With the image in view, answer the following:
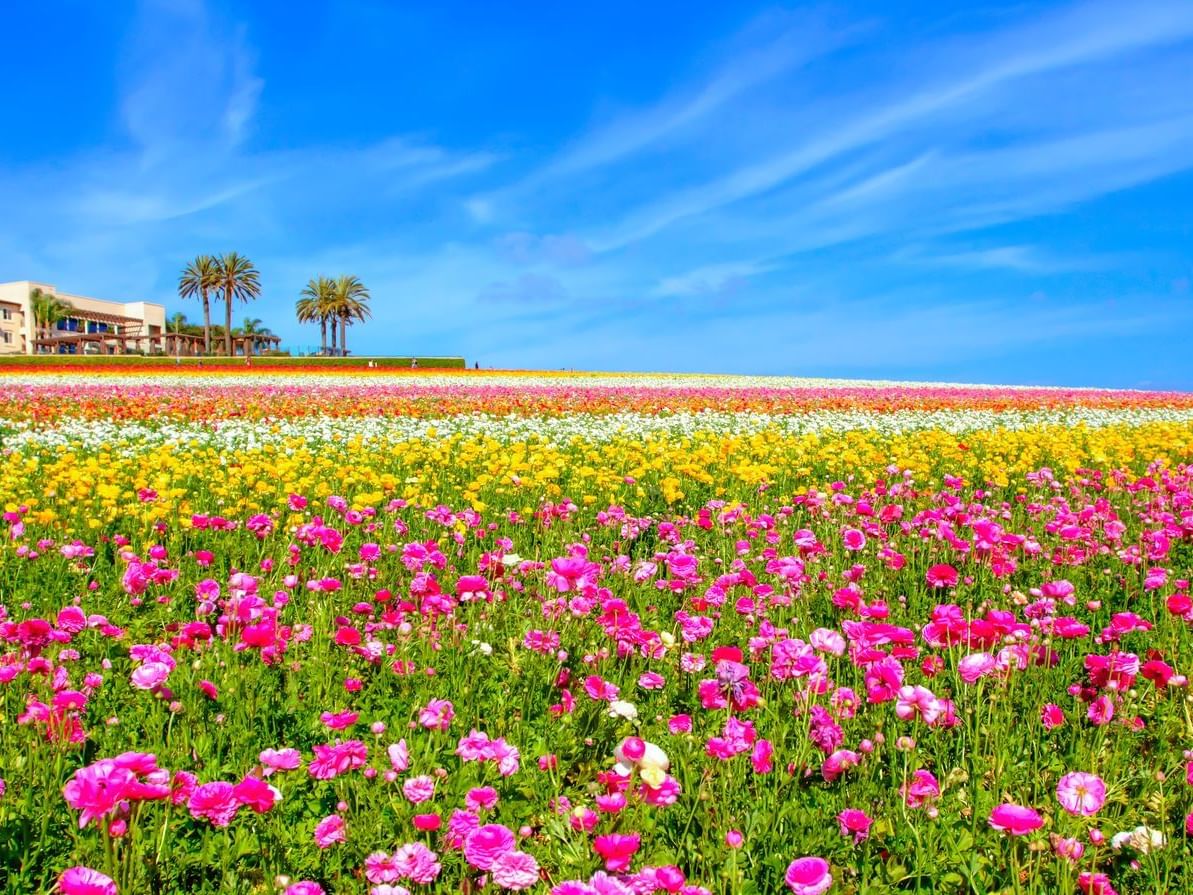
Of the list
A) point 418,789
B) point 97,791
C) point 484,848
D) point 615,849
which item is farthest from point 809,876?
point 97,791

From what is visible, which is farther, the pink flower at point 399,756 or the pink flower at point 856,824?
the pink flower at point 399,756

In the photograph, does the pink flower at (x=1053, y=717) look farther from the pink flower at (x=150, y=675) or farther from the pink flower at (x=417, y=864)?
the pink flower at (x=150, y=675)

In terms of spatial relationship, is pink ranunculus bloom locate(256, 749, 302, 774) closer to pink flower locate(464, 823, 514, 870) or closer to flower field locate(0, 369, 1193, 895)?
flower field locate(0, 369, 1193, 895)

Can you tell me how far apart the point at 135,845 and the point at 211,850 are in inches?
10.2

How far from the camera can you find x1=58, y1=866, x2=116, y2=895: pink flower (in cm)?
150

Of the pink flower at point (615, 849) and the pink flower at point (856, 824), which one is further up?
the pink flower at point (615, 849)

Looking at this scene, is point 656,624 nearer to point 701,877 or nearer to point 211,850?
point 701,877

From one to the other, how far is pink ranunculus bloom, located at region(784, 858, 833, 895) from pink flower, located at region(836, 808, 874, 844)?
0.55 metres

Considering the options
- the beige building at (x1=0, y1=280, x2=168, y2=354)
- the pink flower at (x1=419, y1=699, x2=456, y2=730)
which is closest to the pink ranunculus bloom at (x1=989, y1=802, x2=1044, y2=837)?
the pink flower at (x1=419, y1=699, x2=456, y2=730)

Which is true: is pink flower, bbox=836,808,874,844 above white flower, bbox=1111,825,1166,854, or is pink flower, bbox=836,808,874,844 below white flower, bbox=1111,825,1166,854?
above

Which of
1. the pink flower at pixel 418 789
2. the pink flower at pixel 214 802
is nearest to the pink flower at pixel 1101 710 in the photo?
the pink flower at pixel 418 789

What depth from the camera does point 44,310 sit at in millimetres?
86500

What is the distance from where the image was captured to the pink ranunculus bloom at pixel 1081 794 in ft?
6.19

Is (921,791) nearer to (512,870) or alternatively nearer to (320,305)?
(512,870)
